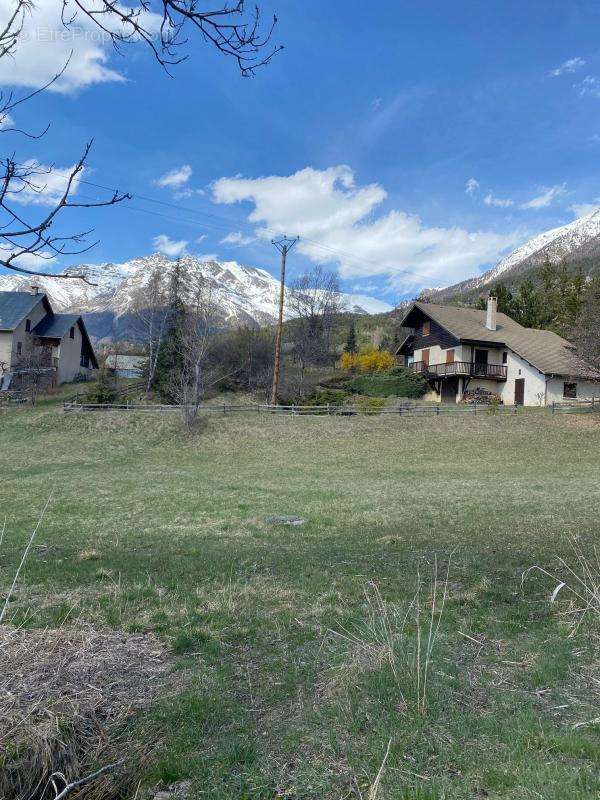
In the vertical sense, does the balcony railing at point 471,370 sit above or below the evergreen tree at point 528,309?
below

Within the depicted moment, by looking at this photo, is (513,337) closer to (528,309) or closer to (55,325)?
(528,309)

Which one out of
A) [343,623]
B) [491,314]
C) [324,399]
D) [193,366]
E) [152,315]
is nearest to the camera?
[343,623]

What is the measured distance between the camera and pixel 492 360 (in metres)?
40.3

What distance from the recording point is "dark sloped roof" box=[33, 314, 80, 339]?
140 ft

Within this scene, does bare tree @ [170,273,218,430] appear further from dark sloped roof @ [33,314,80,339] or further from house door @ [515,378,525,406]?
house door @ [515,378,525,406]

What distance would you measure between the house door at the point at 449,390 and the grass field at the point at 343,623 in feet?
79.8

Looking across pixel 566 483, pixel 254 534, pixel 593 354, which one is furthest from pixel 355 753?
pixel 593 354

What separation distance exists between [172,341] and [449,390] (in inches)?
893

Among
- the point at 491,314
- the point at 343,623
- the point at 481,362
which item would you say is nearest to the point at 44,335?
the point at 481,362

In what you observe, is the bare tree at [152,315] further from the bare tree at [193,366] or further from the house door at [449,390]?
the house door at [449,390]

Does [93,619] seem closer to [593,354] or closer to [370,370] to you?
[593,354]

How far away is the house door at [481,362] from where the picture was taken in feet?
128

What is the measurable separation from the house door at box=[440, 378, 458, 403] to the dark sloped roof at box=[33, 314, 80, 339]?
105 feet

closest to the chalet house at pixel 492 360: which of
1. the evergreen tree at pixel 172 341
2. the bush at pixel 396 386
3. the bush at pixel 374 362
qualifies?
the bush at pixel 396 386
